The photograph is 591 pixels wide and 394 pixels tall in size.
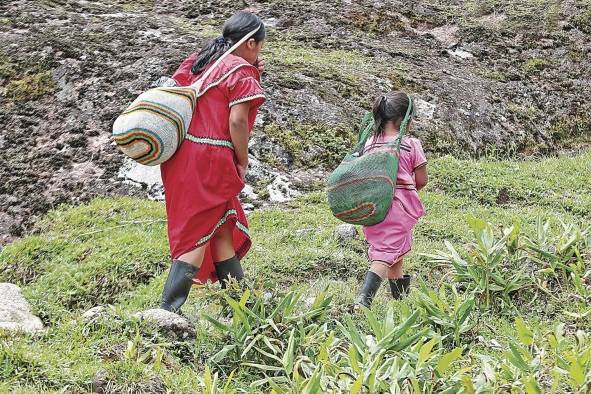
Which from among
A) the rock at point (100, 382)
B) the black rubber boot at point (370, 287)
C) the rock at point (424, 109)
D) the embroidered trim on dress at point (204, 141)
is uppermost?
the embroidered trim on dress at point (204, 141)

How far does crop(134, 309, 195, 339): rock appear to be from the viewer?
3053 mm

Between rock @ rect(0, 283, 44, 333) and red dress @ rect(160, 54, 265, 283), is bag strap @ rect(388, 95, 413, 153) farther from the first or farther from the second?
rock @ rect(0, 283, 44, 333)

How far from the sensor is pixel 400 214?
4172mm

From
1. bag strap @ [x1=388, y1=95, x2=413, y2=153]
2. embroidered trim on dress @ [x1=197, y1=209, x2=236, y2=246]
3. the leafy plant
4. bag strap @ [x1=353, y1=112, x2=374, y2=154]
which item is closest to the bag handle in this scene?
embroidered trim on dress @ [x1=197, y1=209, x2=236, y2=246]

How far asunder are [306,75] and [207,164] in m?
4.06

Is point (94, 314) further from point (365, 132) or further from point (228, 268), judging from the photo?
point (365, 132)

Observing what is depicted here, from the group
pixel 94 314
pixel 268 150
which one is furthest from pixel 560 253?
pixel 268 150

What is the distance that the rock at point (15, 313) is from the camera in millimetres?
3266

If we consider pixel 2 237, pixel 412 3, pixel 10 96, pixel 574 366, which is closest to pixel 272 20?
pixel 412 3

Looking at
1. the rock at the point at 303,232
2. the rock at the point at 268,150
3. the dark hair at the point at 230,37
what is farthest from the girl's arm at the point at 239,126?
the rock at the point at 268,150

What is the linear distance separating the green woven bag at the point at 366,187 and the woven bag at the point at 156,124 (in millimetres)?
941

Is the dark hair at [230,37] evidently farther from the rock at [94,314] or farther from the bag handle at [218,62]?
the rock at [94,314]

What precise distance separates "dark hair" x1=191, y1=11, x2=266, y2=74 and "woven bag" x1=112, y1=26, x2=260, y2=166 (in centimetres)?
22

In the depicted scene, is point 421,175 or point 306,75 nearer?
point 421,175
